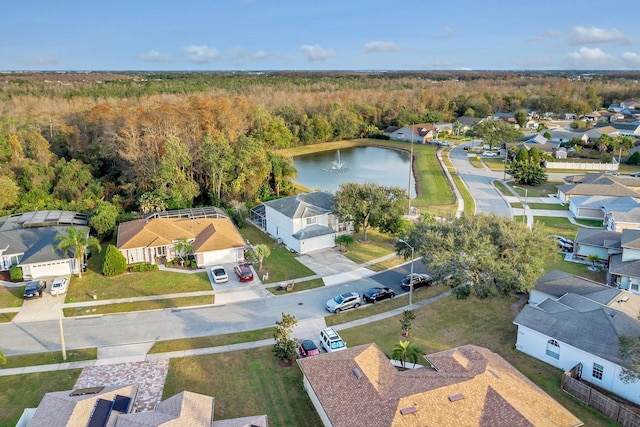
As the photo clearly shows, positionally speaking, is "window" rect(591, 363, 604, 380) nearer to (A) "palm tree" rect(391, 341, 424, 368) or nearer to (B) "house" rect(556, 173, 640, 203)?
(A) "palm tree" rect(391, 341, 424, 368)

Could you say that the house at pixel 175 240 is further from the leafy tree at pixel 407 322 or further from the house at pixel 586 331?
the house at pixel 586 331

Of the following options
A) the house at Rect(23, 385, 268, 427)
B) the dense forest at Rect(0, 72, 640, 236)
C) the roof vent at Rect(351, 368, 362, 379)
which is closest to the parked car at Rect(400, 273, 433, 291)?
the roof vent at Rect(351, 368, 362, 379)

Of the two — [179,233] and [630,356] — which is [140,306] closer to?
[179,233]

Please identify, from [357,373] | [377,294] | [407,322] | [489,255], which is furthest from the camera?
[377,294]

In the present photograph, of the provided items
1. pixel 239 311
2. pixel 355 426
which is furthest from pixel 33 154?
pixel 355 426

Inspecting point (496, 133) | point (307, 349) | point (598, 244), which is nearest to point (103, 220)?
point (307, 349)

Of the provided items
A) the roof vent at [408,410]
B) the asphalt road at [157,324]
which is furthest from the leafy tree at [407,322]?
the roof vent at [408,410]
